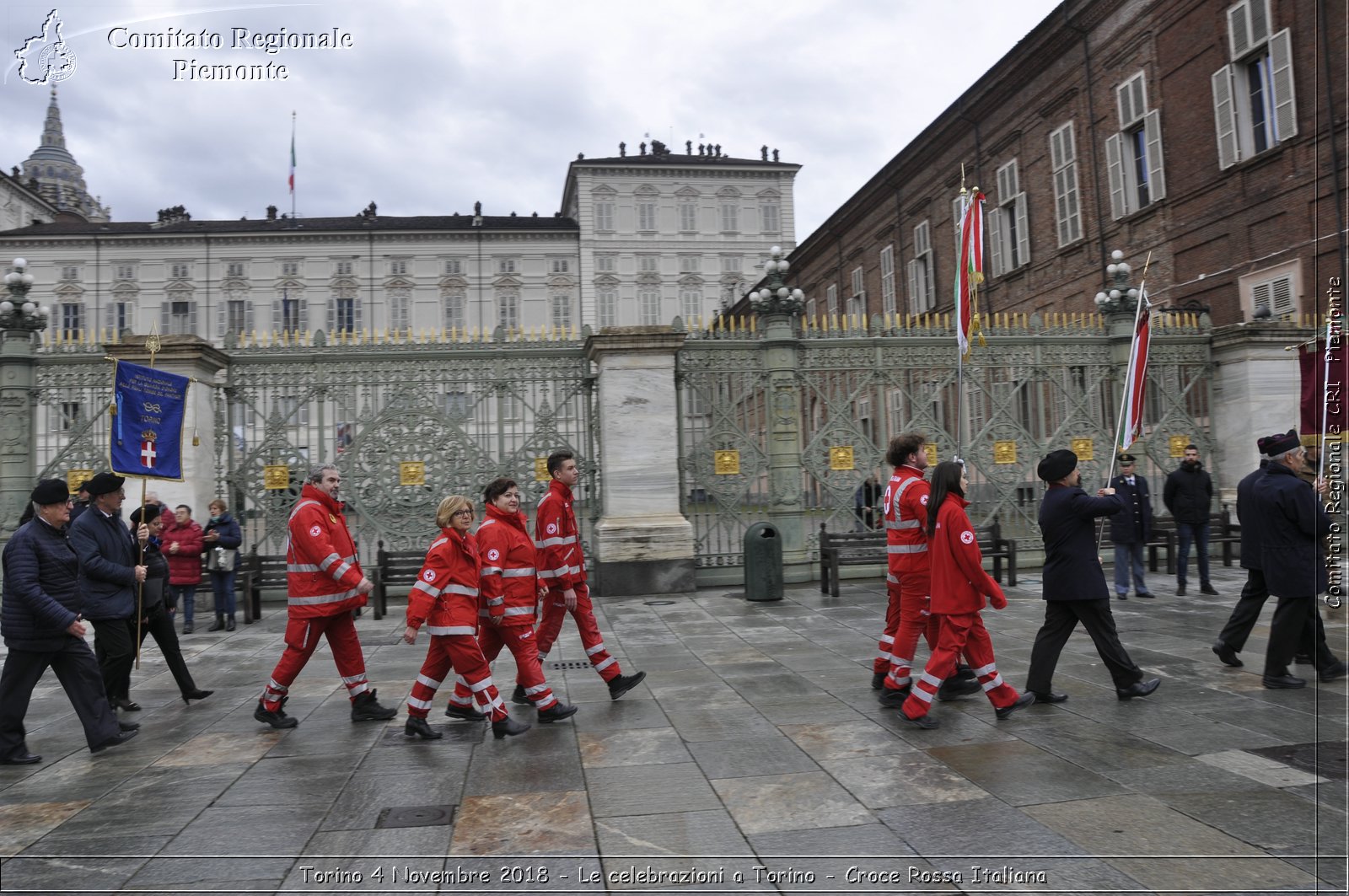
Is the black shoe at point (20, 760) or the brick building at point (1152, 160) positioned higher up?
the brick building at point (1152, 160)

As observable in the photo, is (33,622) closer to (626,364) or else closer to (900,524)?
(900,524)

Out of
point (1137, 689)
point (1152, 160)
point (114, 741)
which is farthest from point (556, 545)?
point (1152, 160)

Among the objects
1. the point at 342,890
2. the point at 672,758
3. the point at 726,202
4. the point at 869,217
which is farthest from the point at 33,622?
the point at 726,202

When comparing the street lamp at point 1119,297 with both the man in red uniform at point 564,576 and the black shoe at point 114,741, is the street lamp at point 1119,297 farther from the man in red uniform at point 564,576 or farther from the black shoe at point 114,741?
the black shoe at point 114,741

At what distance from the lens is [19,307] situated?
12.5 metres

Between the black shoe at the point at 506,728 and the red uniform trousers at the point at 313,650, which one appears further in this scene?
the red uniform trousers at the point at 313,650

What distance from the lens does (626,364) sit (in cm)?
1270

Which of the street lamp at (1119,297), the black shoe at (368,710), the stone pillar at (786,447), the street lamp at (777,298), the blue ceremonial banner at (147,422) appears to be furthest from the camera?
the street lamp at (1119,297)

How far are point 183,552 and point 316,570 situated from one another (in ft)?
18.7

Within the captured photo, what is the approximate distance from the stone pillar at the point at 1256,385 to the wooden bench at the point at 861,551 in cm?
508

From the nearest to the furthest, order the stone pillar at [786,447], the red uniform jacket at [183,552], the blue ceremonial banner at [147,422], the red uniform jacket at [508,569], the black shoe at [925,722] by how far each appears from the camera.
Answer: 1. the black shoe at [925,722]
2. the red uniform jacket at [508,569]
3. the blue ceremonial banner at [147,422]
4. the red uniform jacket at [183,552]
5. the stone pillar at [786,447]

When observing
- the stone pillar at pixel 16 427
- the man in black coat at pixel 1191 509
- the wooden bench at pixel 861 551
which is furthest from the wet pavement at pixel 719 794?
the stone pillar at pixel 16 427

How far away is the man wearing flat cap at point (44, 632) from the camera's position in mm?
5574

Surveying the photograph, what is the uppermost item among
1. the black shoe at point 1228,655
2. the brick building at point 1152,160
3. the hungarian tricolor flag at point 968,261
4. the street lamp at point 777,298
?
the brick building at point 1152,160
